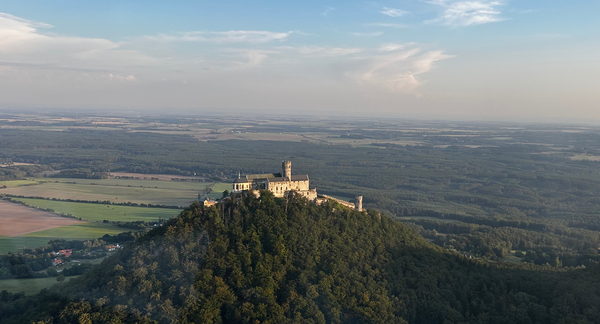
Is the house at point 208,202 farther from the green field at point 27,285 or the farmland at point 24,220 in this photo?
the farmland at point 24,220

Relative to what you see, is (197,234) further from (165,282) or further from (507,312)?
(507,312)

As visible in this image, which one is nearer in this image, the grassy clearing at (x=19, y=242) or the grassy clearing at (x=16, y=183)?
the grassy clearing at (x=19, y=242)

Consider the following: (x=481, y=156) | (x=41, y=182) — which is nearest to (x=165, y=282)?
(x=41, y=182)

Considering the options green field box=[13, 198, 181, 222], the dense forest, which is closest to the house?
green field box=[13, 198, 181, 222]

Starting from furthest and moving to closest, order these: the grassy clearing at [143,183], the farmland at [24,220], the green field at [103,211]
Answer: the grassy clearing at [143,183] < the green field at [103,211] < the farmland at [24,220]

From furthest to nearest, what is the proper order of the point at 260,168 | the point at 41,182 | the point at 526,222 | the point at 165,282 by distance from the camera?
the point at 260,168
the point at 41,182
the point at 526,222
the point at 165,282

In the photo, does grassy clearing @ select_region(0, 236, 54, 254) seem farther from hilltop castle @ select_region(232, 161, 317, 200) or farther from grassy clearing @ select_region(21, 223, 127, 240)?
hilltop castle @ select_region(232, 161, 317, 200)

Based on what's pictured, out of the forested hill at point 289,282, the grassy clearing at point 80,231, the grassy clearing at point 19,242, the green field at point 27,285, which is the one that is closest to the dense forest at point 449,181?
the forested hill at point 289,282
